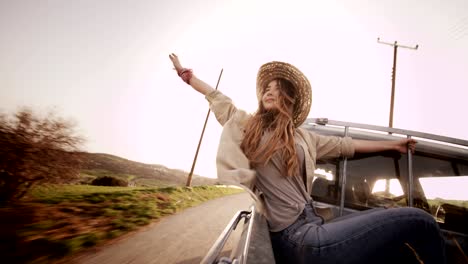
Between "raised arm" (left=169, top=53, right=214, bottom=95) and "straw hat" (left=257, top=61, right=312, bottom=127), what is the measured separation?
50 cm

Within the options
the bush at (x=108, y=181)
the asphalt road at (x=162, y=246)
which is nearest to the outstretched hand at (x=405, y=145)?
the asphalt road at (x=162, y=246)

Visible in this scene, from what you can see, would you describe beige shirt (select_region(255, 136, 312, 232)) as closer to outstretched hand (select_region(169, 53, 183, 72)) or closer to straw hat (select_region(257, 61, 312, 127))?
straw hat (select_region(257, 61, 312, 127))

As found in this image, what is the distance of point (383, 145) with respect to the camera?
2.27 metres

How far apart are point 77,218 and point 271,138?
854 cm

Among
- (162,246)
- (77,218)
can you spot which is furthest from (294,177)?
(77,218)

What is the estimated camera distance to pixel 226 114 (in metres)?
2.08

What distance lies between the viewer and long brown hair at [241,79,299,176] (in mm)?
1690

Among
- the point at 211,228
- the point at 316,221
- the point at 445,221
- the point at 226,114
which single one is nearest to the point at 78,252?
the point at 211,228

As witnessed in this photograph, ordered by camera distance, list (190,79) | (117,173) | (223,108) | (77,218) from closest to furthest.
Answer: (223,108)
(190,79)
(77,218)
(117,173)

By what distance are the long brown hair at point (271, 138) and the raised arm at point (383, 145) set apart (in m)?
0.78

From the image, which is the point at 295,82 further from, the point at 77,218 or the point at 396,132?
the point at 77,218

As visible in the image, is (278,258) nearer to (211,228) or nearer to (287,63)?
(287,63)

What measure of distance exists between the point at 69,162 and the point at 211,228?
8138 mm

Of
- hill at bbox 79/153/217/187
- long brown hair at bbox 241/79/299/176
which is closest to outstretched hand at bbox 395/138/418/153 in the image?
long brown hair at bbox 241/79/299/176
